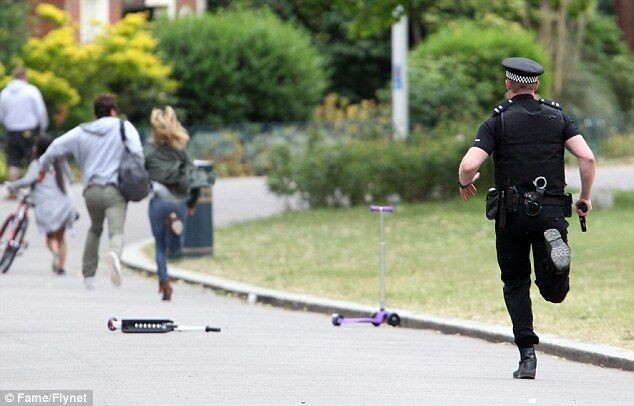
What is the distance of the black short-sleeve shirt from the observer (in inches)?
356

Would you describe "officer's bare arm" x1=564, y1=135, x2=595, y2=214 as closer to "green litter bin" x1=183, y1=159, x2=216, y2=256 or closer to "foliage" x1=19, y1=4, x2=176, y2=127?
"green litter bin" x1=183, y1=159, x2=216, y2=256

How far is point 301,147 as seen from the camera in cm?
2634

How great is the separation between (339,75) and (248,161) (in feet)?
48.3

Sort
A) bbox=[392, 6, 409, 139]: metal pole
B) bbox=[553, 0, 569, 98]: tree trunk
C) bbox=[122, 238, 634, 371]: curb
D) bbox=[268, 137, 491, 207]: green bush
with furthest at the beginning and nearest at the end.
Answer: bbox=[553, 0, 569, 98]: tree trunk < bbox=[392, 6, 409, 139]: metal pole < bbox=[268, 137, 491, 207]: green bush < bbox=[122, 238, 634, 371]: curb

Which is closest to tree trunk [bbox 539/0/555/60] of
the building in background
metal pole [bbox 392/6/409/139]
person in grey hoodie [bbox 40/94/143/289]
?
the building in background

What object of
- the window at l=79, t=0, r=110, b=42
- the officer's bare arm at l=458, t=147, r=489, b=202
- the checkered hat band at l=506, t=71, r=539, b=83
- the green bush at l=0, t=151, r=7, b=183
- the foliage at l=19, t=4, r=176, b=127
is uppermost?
the window at l=79, t=0, r=110, b=42

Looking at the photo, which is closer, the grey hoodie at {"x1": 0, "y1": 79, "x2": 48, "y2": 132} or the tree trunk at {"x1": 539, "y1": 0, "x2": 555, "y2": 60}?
the grey hoodie at {"x1": 0, "y1": 79, "x2": 48, "y2": 132}

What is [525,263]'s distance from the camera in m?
9.22

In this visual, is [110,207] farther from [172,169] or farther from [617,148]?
[617,148]

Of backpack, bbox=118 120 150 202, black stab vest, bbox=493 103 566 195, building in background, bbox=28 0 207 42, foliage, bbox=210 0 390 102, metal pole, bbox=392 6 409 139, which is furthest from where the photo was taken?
foliage, bbox=210 0 390 102

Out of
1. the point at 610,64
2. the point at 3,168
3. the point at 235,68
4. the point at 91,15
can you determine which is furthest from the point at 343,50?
the point at 3,168

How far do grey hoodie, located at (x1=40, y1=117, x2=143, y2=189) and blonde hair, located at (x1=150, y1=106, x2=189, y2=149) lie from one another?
0.22 m

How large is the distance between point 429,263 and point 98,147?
4.26 m

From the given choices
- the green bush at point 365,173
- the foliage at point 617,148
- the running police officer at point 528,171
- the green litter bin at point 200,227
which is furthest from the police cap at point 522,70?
the foliage at point 617,148
